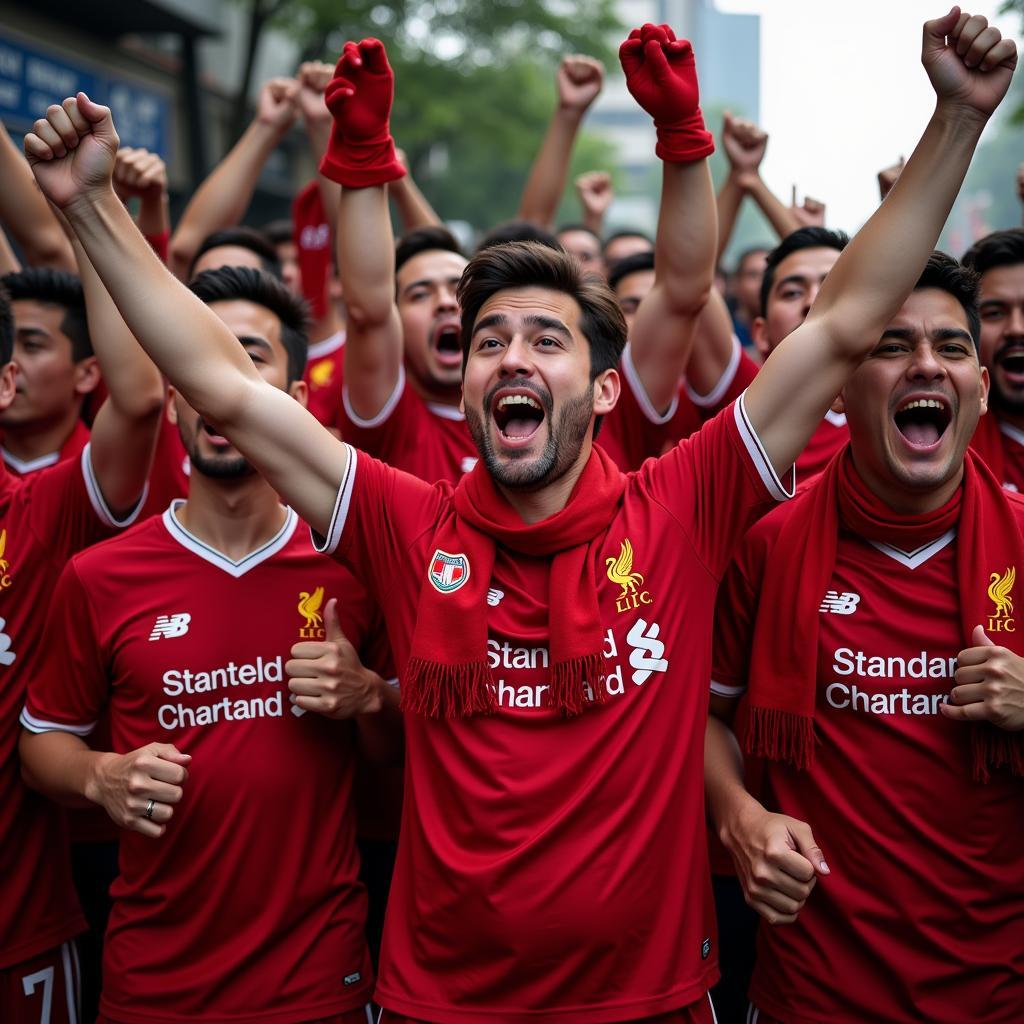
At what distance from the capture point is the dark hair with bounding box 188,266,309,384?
3717 mm

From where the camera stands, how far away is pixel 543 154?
5.96 meters

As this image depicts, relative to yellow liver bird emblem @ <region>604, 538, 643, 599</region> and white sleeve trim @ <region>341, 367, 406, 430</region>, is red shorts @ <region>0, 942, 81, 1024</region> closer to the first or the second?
white sleeve trim @ <region>341, 367, 406, 430</region>

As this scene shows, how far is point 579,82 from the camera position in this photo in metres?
5.54

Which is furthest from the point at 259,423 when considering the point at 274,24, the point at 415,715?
the point at 274,24

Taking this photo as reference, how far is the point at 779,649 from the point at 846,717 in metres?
0.24

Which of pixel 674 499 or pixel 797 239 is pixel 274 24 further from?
pixel 674 499

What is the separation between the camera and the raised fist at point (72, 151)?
280cm

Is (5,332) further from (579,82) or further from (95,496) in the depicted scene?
(579,82)

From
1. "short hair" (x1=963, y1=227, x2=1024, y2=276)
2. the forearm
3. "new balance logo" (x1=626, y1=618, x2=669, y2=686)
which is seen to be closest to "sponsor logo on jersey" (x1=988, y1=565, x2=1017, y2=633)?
"new balance logo" (x1=626, y1=618, x2=669, y2=686)

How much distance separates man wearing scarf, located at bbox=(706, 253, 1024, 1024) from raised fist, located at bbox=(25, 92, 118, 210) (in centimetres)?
189

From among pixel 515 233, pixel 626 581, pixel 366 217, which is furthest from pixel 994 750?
pixel 515 233

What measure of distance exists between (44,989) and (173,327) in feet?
6.63

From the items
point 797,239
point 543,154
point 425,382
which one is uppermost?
point 543,154

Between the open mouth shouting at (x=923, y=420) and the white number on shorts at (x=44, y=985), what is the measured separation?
2.86 metres
